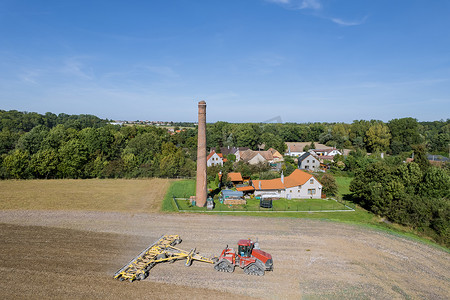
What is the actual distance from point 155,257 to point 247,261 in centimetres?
569

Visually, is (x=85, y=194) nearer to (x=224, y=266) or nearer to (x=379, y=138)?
(x=224, y=266)

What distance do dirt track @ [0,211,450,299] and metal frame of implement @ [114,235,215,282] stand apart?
43cm

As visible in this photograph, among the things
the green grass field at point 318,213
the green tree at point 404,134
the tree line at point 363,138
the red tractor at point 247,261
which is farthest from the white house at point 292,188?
the green tree at point 404,134

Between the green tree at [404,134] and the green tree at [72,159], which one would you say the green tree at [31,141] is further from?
the green tree at [404,134]

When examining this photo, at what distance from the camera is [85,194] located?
114 feet

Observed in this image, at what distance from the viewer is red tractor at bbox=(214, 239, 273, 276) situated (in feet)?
51.4

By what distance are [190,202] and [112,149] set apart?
3000 cm

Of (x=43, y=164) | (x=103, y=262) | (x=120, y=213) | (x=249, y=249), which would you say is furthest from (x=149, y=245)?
(x=43, y=164)

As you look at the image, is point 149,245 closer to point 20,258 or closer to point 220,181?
point 20,258

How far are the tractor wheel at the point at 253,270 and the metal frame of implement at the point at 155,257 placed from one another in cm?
216

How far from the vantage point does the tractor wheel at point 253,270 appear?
15516 mm

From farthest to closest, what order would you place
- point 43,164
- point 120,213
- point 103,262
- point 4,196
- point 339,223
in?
point 43,164
point 4,196
point 120,213
point 339,223
point 103,262

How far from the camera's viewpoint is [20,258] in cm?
1664

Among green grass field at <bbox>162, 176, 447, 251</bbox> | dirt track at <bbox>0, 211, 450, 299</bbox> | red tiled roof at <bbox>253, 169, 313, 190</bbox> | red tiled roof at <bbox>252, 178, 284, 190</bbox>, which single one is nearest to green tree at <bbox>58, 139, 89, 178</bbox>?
dirt track at <bbox>0, 211, 450, 299</bbox>
